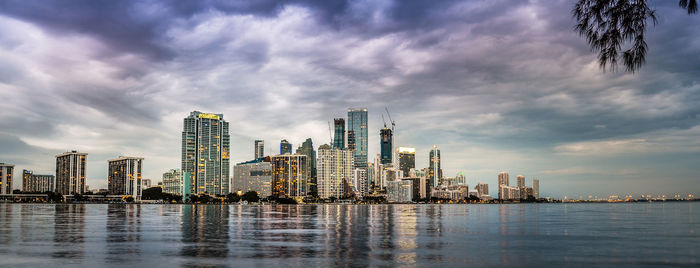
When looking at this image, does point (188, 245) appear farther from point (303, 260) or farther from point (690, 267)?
point (690, 267)

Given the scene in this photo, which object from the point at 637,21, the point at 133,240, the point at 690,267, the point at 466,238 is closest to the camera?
the point at 637,21

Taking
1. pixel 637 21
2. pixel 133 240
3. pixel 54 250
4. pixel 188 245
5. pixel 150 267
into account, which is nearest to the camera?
pixel 637 21

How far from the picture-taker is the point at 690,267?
3706 centimetres

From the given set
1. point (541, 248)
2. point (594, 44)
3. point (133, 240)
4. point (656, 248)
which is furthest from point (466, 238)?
point (594, 44)

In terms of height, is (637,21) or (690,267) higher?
(637,21)

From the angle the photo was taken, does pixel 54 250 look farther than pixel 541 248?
No

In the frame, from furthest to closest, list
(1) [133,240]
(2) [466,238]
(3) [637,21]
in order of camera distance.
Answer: (2) [466,238], (1) [133,240], (3) [637,21]

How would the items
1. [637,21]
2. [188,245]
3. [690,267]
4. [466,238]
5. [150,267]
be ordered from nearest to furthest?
[637,21]
[150,267]
[690,267]
[188,245]
[466,238]

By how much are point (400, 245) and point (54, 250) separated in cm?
2978

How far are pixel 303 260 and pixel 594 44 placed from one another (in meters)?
27.3

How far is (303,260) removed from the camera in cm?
3825

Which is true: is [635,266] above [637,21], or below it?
below

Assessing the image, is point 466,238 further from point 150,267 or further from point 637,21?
point 637,21

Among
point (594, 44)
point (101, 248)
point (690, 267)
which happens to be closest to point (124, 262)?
point (101, 248)
